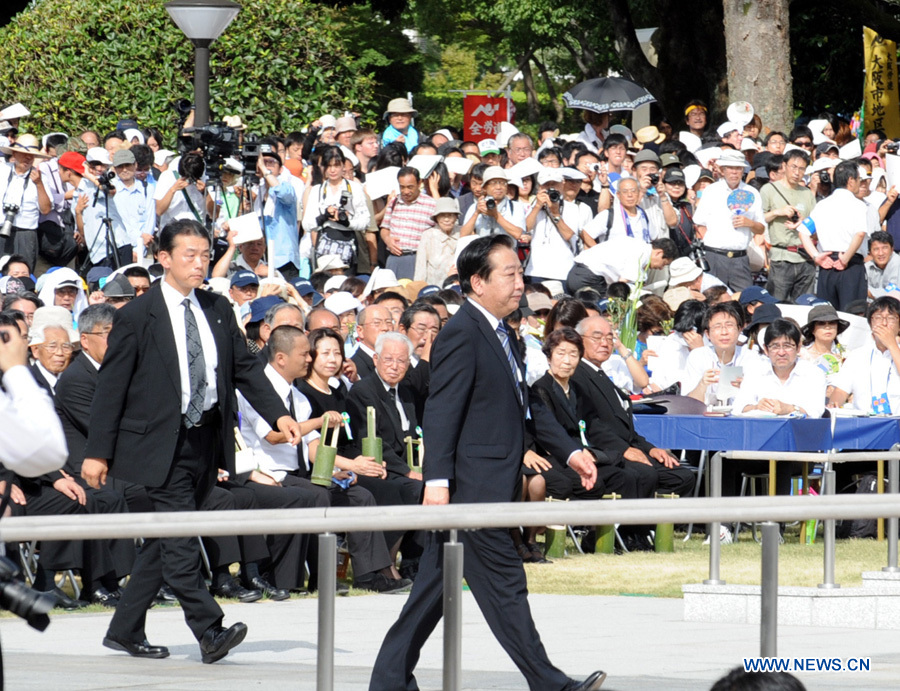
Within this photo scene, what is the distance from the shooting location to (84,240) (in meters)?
15.5

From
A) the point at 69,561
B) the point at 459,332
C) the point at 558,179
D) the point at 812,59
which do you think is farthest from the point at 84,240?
the point at 812,59

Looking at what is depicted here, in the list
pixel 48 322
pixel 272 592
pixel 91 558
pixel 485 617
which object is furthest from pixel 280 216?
pixel 485 617

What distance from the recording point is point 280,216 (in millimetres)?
15297

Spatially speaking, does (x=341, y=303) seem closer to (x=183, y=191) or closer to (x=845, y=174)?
(x=183, y=191)

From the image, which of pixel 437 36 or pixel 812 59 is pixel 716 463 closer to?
pixel 812 59

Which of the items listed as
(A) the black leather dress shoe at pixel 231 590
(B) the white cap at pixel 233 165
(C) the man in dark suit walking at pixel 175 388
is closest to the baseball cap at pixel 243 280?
(B) the white cap at pixel 233 165

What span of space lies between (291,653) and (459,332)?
2.21m

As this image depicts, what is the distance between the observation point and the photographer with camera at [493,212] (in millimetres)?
14906

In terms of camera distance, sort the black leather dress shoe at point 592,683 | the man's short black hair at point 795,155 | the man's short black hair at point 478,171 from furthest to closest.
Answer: the man's short black hair at point 795,155 < the man's short black hair at point 478,171 < the black leather dress shoe at point 592,683

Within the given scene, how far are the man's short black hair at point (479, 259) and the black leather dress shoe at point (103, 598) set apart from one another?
1.89 m

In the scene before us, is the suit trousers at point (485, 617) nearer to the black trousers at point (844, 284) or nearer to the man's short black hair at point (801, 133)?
the black trousers at point (844, 284)

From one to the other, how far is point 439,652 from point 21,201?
11310mm

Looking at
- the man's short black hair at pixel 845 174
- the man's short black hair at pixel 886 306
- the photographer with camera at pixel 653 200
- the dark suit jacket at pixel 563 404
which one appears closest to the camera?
the dark suit jacket at pixel 563 404

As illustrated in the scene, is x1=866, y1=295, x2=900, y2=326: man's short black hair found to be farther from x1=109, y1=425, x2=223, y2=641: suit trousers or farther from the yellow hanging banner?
the yellow hanging banner
